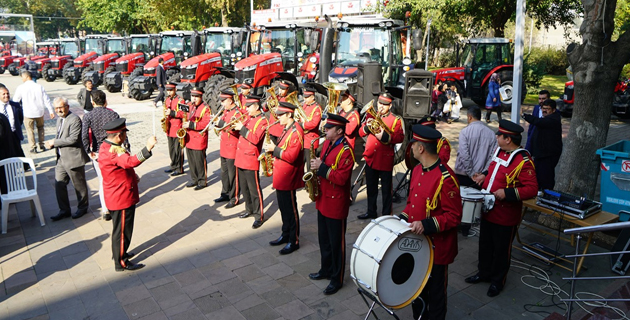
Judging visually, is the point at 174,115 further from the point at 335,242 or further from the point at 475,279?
the point at 475,279

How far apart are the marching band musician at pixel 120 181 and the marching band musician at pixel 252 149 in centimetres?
177

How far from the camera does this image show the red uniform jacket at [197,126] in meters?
8.51

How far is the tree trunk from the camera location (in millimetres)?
6367

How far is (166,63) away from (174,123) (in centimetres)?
1193

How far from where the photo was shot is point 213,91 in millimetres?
15195

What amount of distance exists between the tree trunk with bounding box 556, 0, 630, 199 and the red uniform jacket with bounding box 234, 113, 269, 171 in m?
4.62

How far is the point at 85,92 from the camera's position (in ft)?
32.8

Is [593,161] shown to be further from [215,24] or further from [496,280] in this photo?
[215,24]

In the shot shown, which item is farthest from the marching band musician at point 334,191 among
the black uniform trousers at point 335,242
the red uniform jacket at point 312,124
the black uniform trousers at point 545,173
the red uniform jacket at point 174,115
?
the red uniform jacket at point 174,115

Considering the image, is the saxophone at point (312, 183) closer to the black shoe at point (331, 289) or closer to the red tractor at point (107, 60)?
the black shoe at point (331, 289)

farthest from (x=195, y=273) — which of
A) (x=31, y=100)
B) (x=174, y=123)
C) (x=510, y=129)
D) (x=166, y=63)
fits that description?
(x=166, y=63)

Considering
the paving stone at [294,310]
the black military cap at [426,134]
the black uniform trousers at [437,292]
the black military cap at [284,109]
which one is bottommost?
the paving stone at [294,310]

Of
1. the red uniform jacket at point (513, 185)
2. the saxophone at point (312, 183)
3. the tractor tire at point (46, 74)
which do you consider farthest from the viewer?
the tractor tire at point (46, 74)

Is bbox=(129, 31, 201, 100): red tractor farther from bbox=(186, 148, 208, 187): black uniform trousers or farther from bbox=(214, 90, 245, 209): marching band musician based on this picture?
bbox=(214, 90, 245, 209): marching band musician
